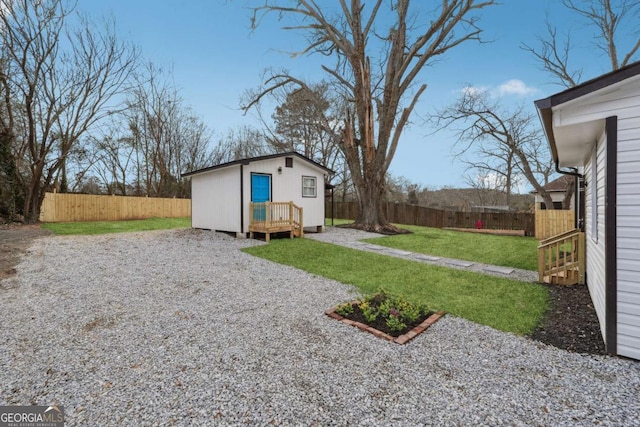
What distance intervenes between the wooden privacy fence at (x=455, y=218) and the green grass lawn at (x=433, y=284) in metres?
9.57

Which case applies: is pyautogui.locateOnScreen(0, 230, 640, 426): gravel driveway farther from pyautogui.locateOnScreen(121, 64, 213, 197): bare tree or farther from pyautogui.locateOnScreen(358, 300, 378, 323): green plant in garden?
pyautogui.locateOnScreen(121, 64, 213, 197): bare tree

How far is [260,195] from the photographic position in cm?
1037

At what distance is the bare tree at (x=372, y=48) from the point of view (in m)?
12.1

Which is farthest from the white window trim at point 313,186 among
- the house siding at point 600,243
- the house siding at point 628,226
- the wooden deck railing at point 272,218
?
the house siding at point 628,226

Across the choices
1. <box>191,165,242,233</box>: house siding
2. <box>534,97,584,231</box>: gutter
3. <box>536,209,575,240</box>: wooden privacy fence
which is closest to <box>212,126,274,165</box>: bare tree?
<box>191,165,242,233</box>: house siding

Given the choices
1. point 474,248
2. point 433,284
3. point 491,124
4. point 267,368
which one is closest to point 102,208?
point 433,284

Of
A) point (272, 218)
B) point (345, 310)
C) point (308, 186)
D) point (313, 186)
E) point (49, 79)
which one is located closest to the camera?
point (345, 310)

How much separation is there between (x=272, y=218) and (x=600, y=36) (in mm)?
16675

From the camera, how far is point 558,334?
3449 millimetres

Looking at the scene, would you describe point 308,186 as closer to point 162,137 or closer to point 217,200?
point 217,200

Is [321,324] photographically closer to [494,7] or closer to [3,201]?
[494,7]

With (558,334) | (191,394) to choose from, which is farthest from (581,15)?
(191,394)

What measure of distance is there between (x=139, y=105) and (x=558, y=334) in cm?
2417

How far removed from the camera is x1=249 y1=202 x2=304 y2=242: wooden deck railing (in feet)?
31.1
